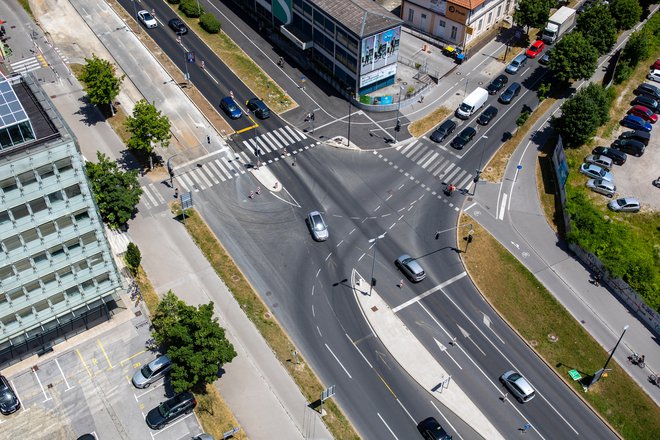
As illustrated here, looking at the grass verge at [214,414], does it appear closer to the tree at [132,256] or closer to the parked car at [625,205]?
the tree at [132,256]

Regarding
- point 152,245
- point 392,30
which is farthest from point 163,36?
point 152,245

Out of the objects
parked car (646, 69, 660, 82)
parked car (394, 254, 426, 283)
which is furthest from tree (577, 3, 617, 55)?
parked car (394, 254, 426, 283)

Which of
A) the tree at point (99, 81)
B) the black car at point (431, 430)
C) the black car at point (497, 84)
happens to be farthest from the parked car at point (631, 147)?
the tree at point (99, 81)

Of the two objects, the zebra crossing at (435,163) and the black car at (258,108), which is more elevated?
the black car at (258,108)

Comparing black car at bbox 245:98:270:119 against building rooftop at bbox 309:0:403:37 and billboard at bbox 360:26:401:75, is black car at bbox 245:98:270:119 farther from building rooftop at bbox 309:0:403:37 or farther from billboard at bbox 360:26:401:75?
building rooftop at bbox 309:0:403:37

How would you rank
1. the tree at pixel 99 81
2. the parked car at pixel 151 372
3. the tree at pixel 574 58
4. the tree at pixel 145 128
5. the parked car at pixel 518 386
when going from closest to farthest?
1. the parked car at pixel 151 372
2. the parked car at pixel 518 386
3. the tree at pixel 145 128
4. the tree at pixel 99 81
5. the tree at pixel 574 58

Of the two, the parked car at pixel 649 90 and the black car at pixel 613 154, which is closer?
the black car at pixel 613 154

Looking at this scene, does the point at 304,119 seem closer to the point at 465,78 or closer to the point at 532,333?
the point at 465,78

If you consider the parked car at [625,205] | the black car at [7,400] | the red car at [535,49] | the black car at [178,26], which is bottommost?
the parked car at [625,205]
